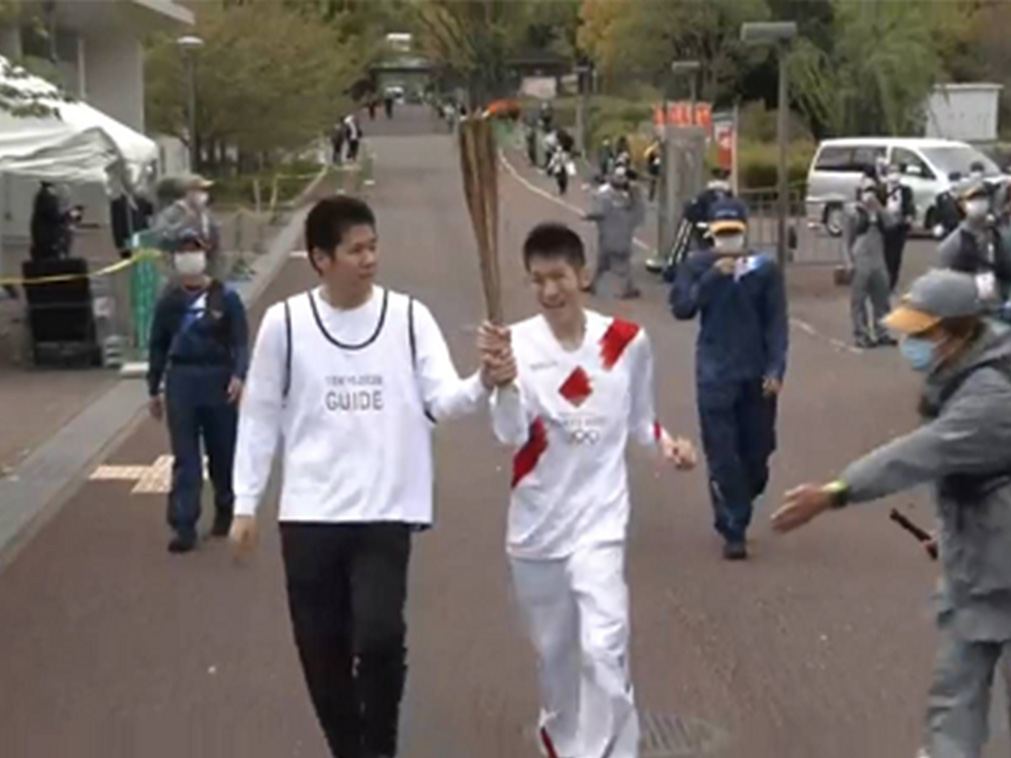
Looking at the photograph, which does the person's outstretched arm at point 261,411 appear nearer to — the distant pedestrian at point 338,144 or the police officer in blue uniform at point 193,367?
the police officer in blue uniform at point 193,367

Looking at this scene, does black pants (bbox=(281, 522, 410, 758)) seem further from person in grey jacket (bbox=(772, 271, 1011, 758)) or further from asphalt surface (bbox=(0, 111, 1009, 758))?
person in grey jacket (bbox=(772, 271, 1011, 758))

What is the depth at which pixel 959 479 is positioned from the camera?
5.92 m

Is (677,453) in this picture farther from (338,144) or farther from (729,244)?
(338,144)

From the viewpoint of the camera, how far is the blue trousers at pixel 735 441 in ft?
35.7

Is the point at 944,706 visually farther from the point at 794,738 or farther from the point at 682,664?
the point at 682,664

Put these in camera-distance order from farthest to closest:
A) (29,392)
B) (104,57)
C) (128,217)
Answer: (104,57)
(128,217)
(29,392)

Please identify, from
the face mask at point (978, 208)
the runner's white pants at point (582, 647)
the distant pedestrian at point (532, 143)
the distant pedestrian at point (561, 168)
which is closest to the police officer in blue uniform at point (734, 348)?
the runner's white pants at point (582, 647)

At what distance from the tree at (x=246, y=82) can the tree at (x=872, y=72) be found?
491 inches

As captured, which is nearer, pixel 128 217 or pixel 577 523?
pixel 577 523

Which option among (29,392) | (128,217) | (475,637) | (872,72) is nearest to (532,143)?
(872,72)

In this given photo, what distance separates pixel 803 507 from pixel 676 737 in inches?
86.4

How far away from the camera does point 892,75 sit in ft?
171

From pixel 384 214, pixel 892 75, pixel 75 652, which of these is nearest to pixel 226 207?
pixel 384 214

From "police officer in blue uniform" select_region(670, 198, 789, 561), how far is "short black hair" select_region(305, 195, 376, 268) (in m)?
4.32
